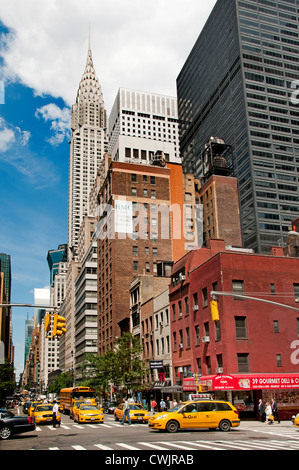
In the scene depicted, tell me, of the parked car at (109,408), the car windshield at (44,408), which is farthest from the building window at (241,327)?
the parked car at (109,408)

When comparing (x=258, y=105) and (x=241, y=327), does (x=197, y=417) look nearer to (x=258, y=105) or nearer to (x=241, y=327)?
(x=241, y=327)

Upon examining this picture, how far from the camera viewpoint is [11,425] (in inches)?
907

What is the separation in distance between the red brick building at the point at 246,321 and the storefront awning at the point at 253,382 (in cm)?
60

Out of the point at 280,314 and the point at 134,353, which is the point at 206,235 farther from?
the point at 280,314

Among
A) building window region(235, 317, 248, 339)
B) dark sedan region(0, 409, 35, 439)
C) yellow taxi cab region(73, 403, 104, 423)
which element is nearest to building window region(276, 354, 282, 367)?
building window region(235, 317, 248, 339)

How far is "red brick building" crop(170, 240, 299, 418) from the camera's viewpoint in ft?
118

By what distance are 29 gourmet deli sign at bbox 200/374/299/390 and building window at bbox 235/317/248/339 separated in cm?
381

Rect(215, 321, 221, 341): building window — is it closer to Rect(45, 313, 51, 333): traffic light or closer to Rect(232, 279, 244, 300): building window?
Rect(232, 279, 244, 300): building window

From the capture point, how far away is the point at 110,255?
8662 centimetres

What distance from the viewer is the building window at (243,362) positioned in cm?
3569

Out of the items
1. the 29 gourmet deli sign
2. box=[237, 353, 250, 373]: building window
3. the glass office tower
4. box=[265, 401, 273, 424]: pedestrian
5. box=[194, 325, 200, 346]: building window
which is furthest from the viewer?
the glass office tower

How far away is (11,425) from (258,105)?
13354 centimetres

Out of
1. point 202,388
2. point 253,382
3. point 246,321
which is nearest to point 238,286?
point 246,321

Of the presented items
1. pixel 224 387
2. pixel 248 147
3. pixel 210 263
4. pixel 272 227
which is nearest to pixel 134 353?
pixel 210 263
